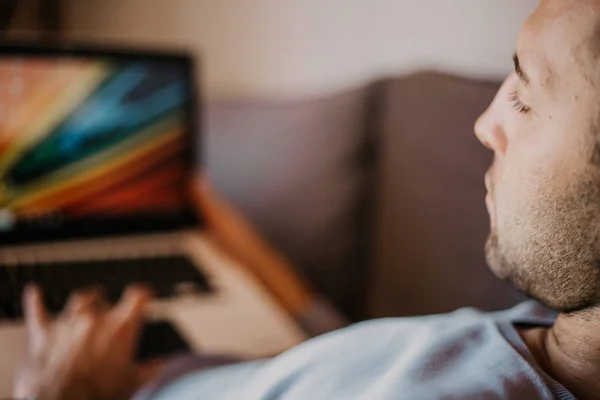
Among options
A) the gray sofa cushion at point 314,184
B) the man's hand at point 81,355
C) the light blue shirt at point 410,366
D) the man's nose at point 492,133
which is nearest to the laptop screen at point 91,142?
the gray sofa cushion at point 314,184

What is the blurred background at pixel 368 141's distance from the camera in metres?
0.90

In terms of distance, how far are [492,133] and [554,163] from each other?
99mm

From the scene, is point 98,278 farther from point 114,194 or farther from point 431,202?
point 431,202

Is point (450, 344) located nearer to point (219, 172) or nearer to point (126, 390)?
point (126, 390)

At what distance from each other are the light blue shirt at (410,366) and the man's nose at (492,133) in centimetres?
17

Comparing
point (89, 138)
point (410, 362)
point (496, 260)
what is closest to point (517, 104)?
point (496, 260)

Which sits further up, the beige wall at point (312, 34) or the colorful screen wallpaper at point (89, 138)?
the beige wall at point (312, 34)

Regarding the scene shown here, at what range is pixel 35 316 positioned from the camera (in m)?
0.86

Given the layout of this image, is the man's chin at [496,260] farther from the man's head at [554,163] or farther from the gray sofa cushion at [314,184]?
the gray sofa cushion at [314,184]

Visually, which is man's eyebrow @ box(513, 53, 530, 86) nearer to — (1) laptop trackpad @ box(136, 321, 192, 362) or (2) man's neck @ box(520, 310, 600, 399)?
(2) man's neck @ box(520, 310, 600, 399)

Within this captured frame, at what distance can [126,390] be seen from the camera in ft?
2.72

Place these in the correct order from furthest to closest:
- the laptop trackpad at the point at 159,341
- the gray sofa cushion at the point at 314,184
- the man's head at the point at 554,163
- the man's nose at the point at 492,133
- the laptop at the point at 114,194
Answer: the gray sofa cushion at the point at 314,184
the laptop at the point at 114,194
the laptop trackpad at the point at 159,341
the man's nose at the point at 492,133
the man's head at the point at 554,163

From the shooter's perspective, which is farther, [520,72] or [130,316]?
[130,316]

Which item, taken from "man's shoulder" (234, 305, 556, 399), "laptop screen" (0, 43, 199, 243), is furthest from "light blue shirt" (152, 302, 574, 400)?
"laptop screen" (0, 43, 199, 243)
